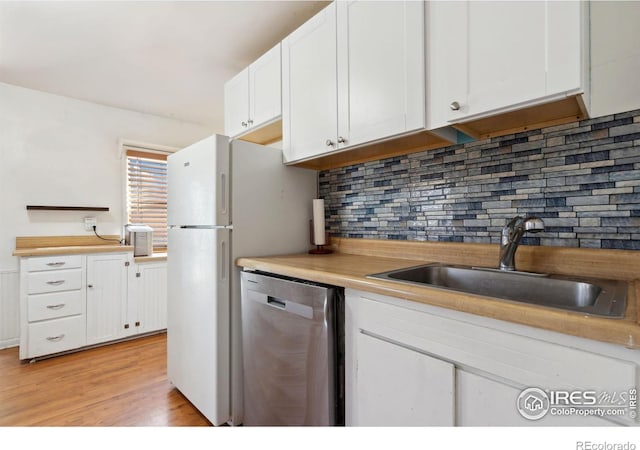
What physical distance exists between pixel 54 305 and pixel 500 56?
3.42 metres

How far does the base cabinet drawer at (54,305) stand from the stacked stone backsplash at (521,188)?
256 centimetres

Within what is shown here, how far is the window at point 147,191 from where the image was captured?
3385 millimetres

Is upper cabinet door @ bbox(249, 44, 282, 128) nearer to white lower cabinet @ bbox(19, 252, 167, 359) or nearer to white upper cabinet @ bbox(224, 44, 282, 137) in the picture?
white upper cabinet @ bbox(224, 44, 282, 137)

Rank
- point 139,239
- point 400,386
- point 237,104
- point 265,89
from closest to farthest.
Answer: point 400,386, point 265,89, point 237,104, point 139,239

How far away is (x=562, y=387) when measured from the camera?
69 cm

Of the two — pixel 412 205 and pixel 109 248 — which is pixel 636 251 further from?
pixel 109 248

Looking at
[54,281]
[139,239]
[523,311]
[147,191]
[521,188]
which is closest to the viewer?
[523,311]

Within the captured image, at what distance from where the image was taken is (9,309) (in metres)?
2.78

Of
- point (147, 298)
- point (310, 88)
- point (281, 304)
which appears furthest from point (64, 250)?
point (310, 88)

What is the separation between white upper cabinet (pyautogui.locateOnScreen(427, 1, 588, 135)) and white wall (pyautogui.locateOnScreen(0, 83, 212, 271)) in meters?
3.32

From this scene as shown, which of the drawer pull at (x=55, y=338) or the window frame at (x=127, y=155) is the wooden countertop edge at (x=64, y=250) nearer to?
the window frame at (x=127, y=155)

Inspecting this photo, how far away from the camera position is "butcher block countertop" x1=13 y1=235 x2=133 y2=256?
8.38 ft

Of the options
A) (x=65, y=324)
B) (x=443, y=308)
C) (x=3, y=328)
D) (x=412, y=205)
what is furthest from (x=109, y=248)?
(x=443, y=308)

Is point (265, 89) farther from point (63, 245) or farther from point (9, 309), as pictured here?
point (9, 309)
